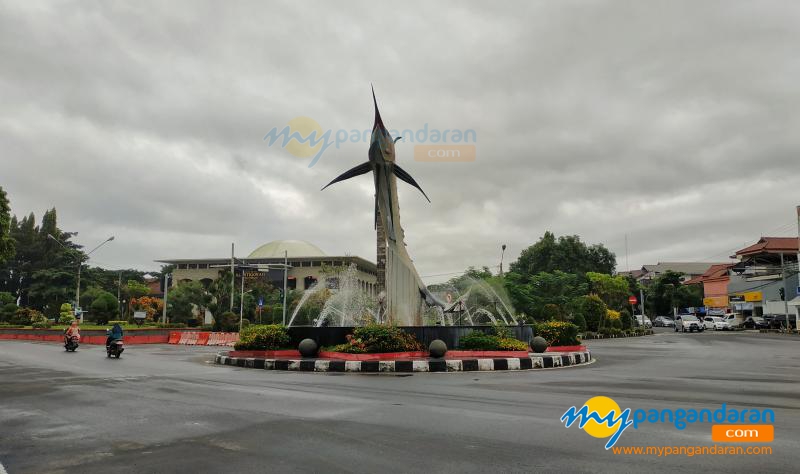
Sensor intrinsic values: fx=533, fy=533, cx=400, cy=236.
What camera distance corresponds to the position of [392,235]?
18.1 metres

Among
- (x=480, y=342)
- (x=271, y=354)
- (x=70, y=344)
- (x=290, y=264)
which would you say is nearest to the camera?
(x=480, y=342)

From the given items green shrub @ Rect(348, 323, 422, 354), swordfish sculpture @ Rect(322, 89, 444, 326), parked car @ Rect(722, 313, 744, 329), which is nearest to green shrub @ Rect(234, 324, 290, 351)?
green shrub @ Rect(348, 323, 422, 354)

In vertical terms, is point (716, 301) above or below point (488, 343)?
above

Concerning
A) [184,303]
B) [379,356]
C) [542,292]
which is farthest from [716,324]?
[184,303]

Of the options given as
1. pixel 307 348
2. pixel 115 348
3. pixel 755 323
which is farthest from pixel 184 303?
pixel 755 323

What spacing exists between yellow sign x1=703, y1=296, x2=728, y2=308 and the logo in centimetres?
6719

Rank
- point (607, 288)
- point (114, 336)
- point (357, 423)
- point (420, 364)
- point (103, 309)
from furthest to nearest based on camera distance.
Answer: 1. point (607, 288)
2. point (103, 309)
3. point (114, 336)
4. point (420, 364)
5. point (357, 423)

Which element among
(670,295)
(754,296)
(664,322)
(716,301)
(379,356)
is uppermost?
(670,295)

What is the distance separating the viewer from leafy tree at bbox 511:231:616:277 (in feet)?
211

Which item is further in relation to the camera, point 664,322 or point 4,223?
point 664,322

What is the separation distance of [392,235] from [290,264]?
6498 centimetres

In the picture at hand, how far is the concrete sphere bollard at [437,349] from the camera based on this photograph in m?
14.0

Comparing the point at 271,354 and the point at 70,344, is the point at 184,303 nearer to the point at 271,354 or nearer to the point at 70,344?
the point at 70,344

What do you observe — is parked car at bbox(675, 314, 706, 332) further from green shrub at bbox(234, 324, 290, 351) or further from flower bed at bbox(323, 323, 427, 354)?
green shrub at bbox(234, 324, 290, 351)
